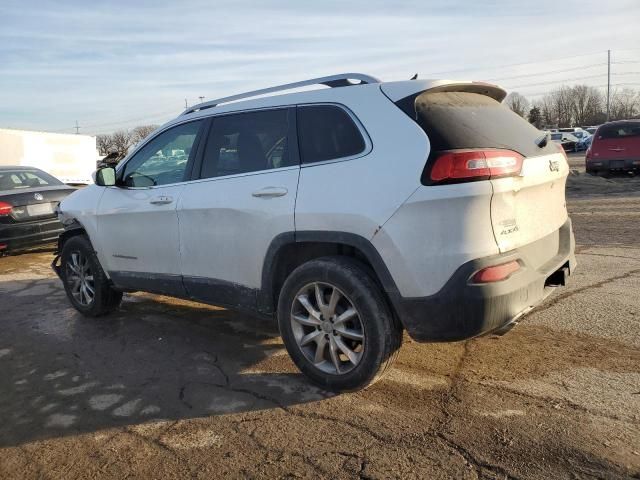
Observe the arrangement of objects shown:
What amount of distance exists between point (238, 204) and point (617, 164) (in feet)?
50.9

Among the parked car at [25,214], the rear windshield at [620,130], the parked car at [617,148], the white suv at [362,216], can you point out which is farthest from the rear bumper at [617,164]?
the parked car at [25,214]

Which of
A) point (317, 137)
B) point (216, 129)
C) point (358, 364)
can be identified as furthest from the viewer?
point (216, 129)

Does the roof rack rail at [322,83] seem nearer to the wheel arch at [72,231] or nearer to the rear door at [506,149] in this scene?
the rear door at [506,149]

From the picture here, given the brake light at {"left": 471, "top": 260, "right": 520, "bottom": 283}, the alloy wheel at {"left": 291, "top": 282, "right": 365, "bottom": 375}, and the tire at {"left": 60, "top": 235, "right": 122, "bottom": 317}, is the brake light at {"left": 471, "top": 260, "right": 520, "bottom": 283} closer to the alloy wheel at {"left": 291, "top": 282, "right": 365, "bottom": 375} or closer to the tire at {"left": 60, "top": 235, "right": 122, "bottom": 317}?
the alloy wheel at {"left": 291, "top": 282, "right": 365, "bottom": 375}

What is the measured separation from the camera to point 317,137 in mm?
3703

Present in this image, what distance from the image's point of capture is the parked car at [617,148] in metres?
16.2

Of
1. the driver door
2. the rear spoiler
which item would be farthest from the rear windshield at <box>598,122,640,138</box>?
the driver door

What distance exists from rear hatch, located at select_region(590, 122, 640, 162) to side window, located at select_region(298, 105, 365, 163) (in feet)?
49.9

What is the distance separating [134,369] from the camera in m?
4.21

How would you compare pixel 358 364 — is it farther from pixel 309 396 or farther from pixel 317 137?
pixel 317 137

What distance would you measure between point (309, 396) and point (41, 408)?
1.72m

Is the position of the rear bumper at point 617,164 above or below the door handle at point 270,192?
below

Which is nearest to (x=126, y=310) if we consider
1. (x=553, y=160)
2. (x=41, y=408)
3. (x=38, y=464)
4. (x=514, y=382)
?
(x=41, y=408)

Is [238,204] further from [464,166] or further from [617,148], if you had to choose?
[617,148]
